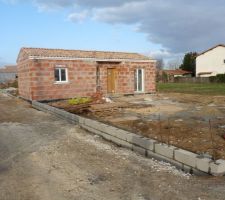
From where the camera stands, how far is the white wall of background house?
175 ft

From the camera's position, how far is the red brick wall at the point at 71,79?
65.4ft

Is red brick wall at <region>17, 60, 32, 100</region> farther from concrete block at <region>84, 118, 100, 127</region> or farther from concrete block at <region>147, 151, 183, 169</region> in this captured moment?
concrete block at <region>147, 151, 183, 169</region>

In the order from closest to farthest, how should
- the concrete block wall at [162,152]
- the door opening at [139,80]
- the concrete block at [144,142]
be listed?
the concrete block wall at [162,152] → the concrete block at [144,142] → the door opening at [139,80]

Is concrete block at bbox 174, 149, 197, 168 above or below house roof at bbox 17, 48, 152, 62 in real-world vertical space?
below

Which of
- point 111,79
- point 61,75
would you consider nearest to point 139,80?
point 111,79

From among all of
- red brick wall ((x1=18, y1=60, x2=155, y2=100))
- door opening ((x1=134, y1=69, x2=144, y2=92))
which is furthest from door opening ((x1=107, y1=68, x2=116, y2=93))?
door opening ((x1=134, y1=69, x2=144, y2=92))

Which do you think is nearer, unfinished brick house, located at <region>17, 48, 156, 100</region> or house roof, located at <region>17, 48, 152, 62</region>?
unfinished brick house, located at <region>17, 48, 156, 100</region>

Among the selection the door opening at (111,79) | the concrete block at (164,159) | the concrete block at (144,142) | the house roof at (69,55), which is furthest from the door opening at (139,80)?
the concrete block at (164,159)

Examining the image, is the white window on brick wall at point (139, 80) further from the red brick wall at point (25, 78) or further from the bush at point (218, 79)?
the bush at point (218, 79)

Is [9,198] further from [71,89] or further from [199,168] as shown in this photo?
[71,89]

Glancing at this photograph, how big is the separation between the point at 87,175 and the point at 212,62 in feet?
178

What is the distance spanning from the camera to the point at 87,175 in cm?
567

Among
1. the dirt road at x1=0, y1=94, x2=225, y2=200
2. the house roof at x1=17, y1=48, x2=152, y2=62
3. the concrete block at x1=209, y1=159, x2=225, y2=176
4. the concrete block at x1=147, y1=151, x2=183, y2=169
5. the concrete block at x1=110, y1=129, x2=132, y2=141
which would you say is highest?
the house roof at x1=17, y1=48, x2=152, y2=62

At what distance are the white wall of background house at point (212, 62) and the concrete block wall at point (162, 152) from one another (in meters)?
49.3
